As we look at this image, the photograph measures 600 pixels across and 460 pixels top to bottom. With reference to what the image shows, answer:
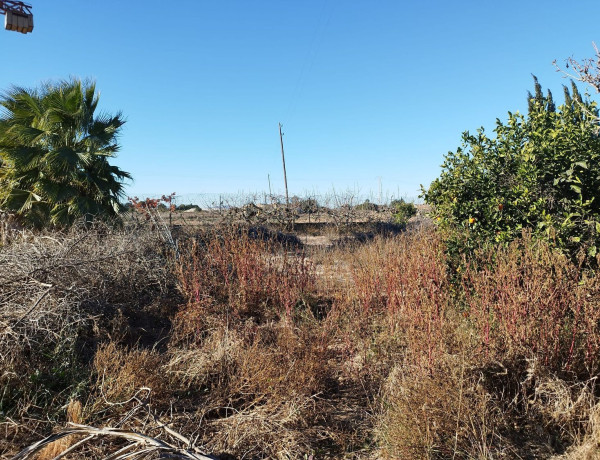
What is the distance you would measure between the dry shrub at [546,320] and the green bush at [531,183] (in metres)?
0.51

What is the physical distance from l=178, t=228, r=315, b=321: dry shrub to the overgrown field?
9 centimetres

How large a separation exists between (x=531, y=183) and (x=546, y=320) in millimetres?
1496

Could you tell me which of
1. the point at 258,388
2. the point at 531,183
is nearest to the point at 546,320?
the point at 531,183

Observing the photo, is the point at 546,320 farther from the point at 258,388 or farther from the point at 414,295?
the point at 258,388

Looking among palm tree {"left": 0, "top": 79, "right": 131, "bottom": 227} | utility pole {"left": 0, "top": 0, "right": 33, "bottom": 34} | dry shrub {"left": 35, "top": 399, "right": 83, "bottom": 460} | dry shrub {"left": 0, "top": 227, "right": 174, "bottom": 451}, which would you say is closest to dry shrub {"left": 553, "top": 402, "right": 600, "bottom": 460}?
dry shrub {"left": 35, "top": 399, "right": 83, "bottom": 460}

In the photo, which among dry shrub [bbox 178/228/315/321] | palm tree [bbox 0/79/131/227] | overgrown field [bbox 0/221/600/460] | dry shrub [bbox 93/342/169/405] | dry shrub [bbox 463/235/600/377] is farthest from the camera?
palm tree [bbox 0/79/131/227]

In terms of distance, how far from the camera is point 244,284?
5.21 meters

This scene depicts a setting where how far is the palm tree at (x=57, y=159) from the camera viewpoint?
7.62m

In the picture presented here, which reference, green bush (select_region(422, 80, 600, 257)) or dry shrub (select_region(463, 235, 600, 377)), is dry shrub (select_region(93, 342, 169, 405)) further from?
green bush (select_region(422, 80, 600, 257))

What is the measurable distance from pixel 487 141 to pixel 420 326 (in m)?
2.40

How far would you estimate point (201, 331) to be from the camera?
4.52m

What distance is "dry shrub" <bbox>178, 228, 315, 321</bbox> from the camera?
4.97m

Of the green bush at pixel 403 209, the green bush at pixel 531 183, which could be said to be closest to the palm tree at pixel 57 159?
the green bush at pixel 531 183

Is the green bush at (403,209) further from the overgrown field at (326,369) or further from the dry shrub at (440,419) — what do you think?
the dry shrub at (440,419)
